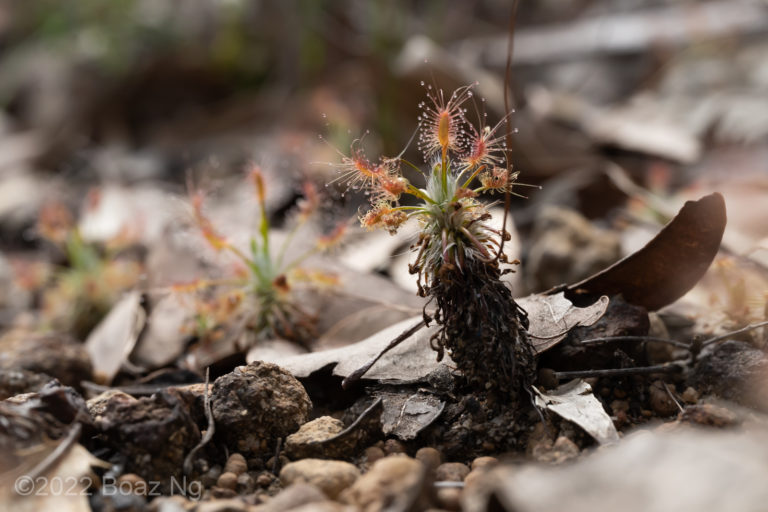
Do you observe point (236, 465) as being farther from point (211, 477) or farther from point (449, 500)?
point (449, 500)

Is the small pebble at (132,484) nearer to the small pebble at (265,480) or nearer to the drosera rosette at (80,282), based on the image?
the small pebble at (265,480)

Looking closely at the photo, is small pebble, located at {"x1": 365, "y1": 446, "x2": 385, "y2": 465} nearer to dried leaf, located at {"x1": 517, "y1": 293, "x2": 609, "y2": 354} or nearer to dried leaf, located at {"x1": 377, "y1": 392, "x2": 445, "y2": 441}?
dried leaf, located at {"x1": 377, "y1": 392, "x2": 445, "y2": 441}

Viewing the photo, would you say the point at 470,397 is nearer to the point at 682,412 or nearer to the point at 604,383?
the point at 604,383

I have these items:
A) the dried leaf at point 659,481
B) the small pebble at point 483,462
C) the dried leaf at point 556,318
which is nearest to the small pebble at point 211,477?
the small pebble at point 483,462

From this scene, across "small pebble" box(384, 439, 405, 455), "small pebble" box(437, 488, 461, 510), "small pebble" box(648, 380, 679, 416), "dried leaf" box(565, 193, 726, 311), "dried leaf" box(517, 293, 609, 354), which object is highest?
"dried leaf" box(565, 193, 726, 311)

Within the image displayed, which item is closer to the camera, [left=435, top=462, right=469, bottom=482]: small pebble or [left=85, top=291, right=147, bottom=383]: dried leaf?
[left=435, top=462, right=469, bottom=482]: small pebble

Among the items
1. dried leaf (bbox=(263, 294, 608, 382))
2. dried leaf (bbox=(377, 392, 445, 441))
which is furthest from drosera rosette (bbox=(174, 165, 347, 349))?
dried leaf (bbox=(377, 392, 445, 441))

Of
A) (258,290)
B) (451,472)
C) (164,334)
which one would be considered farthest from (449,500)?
(164,334)
